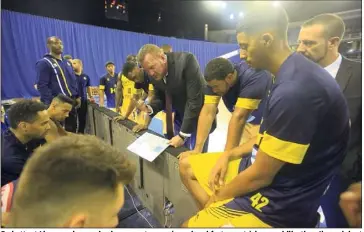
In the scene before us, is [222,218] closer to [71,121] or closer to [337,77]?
[337,77]

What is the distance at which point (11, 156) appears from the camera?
1263 mm

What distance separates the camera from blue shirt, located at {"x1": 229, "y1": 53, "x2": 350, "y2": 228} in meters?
0.64

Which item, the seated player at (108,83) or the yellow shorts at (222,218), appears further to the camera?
the seated player at (108,83)

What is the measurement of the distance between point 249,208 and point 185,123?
2.90ft

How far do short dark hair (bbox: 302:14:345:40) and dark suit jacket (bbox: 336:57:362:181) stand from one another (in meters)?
0.31

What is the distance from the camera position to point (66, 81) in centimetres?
267

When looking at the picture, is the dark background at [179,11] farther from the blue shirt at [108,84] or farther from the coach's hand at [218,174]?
the blue shirt at [108,84]

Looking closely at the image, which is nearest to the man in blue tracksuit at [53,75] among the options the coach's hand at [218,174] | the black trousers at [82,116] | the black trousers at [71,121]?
the black trousers at [71,121]

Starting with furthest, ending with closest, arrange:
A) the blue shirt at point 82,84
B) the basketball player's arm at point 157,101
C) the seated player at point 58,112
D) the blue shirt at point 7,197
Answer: the blue shirt at point 82,84, the basketball player's arm at point 157,101, the seated player at point 58,112, the blue shirt at point 7,197

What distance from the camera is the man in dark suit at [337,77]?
3.19ft

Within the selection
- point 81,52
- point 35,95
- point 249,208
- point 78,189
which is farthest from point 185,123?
point 81,52

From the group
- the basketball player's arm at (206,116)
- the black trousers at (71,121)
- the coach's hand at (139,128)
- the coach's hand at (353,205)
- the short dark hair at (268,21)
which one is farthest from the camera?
the black trousers at (71,121)

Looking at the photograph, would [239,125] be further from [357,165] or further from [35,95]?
[35,95]

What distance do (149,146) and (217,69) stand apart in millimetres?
597
